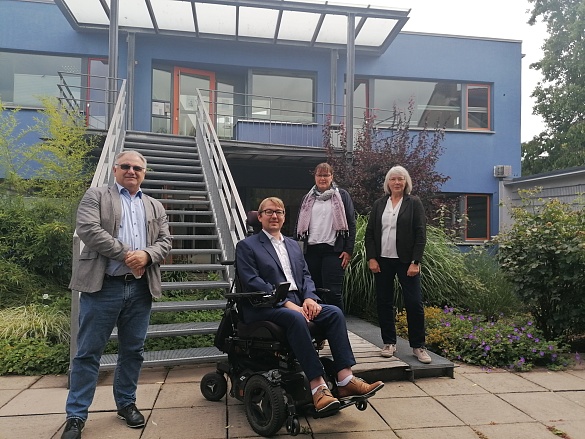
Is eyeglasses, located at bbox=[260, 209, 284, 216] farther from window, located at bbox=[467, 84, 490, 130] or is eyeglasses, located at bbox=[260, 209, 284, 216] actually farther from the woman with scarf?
window, located at bbox=[467, 84, 490, 130]

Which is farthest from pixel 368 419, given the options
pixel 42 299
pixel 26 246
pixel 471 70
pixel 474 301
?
pixel 471 70

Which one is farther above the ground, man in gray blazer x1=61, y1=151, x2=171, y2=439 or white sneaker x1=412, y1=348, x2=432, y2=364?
man in gray blazer x1=61, y1=151, x2=171, y2=439

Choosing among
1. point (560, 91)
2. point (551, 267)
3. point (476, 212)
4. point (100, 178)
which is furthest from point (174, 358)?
point (560, 91)

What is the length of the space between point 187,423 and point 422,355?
2204mm

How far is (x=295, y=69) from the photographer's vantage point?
11.9 meters

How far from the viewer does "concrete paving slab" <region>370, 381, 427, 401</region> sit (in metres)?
3.86

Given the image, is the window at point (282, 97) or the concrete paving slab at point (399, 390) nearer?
the concrete paving slab at point (399, 390)

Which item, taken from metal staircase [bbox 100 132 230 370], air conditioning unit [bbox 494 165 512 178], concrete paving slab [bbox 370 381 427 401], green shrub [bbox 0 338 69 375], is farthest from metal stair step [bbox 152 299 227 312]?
air conditioning unit [bbox 494 165 512 178]

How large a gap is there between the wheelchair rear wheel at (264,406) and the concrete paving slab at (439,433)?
80cm

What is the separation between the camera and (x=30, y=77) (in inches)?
417

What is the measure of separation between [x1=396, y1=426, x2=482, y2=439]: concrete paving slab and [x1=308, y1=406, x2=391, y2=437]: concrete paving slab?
0.12 m

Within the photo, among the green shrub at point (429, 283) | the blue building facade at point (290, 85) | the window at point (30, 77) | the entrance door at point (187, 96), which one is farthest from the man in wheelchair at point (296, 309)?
the window at point (30, 77)

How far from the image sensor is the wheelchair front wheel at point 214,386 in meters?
3.65

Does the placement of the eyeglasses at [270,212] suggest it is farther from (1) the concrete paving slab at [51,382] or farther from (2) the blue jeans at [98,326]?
(1) the concrete paving slab at [51,382]
